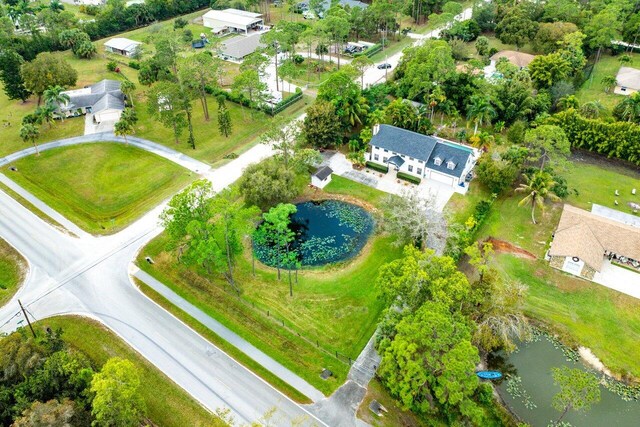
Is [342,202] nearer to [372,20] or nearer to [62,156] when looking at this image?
[62,156]

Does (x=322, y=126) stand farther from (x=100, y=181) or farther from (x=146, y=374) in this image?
(x=146, y=374)

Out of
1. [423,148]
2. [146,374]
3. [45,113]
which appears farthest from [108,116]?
[146,374]

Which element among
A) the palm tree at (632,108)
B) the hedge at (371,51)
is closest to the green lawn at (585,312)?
the palm tree at (632,108)

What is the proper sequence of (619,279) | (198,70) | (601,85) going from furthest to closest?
(601,85), (198,70), (619,279)

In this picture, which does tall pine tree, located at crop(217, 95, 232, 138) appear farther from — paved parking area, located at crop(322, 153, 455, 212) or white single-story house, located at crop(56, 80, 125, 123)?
white single-story house, located at crop(56, 80, 125, 123)

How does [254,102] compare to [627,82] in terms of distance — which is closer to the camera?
[254,102]

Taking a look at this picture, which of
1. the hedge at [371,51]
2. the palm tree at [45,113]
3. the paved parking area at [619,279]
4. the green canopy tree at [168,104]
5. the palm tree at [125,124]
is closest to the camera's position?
the paved parking area at [619,279]

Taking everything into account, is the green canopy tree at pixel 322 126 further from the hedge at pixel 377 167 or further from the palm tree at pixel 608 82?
the palm tree at pixel 608 82

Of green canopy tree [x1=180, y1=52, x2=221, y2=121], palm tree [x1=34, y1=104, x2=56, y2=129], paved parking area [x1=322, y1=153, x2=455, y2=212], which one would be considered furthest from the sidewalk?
palm tree [x1=34, y1=104, x2=56, y2=129]
